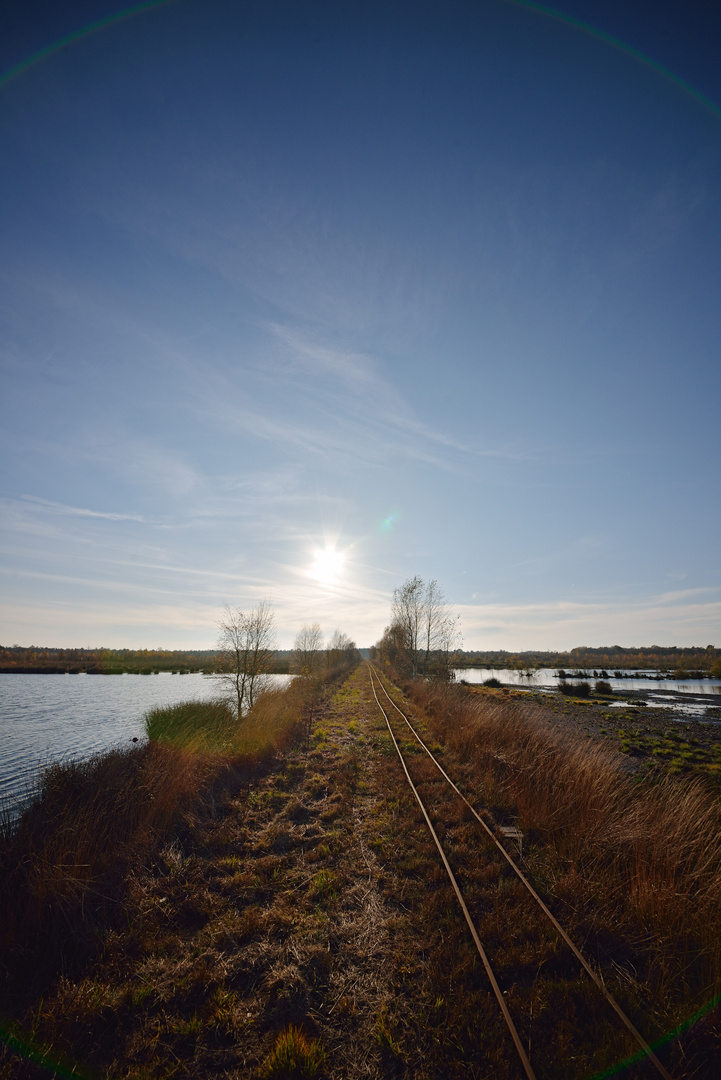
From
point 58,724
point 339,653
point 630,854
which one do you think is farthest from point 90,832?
point 339,653

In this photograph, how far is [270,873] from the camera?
22.5 ft

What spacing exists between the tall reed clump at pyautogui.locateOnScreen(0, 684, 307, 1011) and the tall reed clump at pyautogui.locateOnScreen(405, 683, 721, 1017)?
6.54m

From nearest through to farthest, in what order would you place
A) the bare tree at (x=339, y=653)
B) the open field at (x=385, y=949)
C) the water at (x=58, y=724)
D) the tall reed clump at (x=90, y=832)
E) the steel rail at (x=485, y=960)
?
the steel rail at (x=485, y=960) < the open field at (x=385, y=949) < the tall reed clump at (x=90, y=832) < the water at (x=58, y=724) < the bare tree at (x=339, y=653)

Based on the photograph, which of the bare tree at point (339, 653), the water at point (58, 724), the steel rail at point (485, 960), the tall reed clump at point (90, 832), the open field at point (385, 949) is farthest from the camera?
the bare tree at point (339, 653)

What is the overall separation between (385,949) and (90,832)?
5.47m

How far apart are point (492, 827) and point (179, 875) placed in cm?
588

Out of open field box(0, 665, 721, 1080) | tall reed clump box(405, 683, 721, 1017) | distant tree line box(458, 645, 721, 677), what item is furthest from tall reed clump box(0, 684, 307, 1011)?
distant tree line box(458, 645, 721, 677)

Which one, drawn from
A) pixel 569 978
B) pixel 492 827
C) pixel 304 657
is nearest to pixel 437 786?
pixel 492 827

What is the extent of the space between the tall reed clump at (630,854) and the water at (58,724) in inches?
526

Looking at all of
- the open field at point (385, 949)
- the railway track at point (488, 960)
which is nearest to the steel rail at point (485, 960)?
→ the railway track at point (488, 960)

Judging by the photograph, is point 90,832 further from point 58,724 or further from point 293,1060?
point 58,724

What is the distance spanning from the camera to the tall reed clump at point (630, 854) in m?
4.73

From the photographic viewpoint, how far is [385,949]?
5.06 meters

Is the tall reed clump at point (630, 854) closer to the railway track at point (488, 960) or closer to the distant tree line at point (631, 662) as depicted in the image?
the railway track at point (488, 960)
